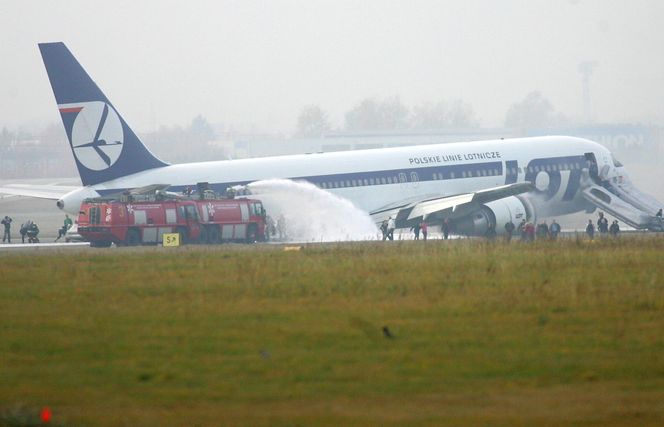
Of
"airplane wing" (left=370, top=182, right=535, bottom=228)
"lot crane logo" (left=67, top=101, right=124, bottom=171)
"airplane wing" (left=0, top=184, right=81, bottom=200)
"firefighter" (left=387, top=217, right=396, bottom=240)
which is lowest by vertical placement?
"firefighter" (left=387, top=217, right=396, bottom=240)

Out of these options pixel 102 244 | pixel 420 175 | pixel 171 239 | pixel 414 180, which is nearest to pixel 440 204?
pixel 414 180

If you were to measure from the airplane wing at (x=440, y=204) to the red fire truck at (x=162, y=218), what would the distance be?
24.0ft

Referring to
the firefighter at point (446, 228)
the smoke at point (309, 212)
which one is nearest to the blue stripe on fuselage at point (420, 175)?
the smoke at point (309, 212)

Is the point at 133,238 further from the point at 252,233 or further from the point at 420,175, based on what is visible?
the point at 420,175

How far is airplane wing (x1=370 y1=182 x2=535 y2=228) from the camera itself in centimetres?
5631

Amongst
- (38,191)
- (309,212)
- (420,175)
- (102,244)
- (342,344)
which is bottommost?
(342,344)

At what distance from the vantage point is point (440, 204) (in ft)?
188

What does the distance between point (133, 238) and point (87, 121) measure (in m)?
6.15

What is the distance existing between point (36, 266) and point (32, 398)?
68.4ft

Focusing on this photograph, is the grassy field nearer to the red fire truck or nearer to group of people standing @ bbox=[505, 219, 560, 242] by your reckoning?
the red fire truck

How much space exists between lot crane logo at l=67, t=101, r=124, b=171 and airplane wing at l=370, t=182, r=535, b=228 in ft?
41.3

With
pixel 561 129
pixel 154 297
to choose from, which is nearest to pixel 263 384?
pixel 154 297

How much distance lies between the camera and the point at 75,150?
179 feet

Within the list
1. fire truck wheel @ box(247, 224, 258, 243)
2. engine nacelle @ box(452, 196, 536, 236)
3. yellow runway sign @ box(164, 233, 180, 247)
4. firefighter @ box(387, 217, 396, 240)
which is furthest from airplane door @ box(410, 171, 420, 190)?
yellow runway sign @ box(164, 233, 180, 247)
